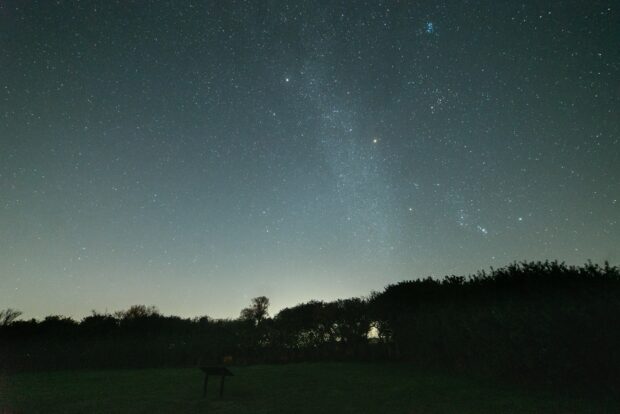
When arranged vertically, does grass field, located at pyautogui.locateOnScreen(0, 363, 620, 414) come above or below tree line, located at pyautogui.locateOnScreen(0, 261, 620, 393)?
below

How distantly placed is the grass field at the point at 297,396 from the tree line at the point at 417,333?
1082 millimetres

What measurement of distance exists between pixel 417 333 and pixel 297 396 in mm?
8835

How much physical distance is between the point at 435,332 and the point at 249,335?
12316 millimetres

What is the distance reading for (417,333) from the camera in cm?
1780

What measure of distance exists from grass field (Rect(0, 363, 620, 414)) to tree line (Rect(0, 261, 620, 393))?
1.08 metres

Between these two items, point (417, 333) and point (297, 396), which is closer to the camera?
point (297, 396)

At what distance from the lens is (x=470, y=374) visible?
1351cm

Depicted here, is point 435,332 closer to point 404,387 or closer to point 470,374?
point 470,374

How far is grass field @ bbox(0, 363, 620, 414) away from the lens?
8.82 metres

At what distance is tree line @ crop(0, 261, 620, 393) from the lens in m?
9.55

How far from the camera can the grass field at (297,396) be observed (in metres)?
8.82

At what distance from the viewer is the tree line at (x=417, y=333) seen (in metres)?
9.55

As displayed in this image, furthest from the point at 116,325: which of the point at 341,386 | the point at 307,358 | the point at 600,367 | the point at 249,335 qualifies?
the point at 600,367

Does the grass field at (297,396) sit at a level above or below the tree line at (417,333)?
below
